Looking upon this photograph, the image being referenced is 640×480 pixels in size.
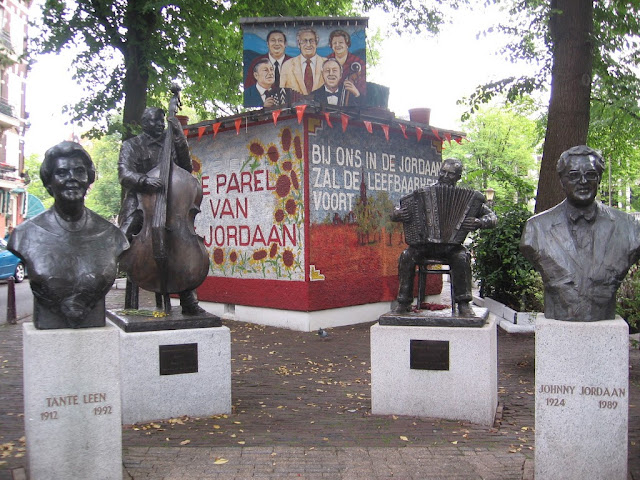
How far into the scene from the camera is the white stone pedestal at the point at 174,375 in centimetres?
574

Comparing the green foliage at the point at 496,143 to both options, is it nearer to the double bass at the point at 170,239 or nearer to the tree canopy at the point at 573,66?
the tree canopy at the point at 573,66

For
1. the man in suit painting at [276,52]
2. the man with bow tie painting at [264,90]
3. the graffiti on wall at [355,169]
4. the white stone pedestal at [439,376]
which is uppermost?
the man in suit painting at [276,52]

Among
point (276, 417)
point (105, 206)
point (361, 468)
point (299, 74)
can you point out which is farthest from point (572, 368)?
point (105, 206)

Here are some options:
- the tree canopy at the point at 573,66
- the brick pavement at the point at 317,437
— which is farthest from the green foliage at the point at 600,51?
the brick pavement at the point at 317,437

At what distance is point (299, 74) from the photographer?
12484 mm

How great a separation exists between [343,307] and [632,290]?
5293 mm

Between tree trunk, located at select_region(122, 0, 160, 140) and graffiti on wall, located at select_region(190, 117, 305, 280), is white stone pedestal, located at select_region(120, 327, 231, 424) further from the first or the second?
tree trunk, located at select_region(122, 0, 160, 140)

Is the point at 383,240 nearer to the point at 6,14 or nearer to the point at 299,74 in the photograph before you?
the point at 299,74

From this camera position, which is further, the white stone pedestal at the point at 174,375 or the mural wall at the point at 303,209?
the mural wall at the point at 303,209

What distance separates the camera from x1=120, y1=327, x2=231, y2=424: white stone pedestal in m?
5.74

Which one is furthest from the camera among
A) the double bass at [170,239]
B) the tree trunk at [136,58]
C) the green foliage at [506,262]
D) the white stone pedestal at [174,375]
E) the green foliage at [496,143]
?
the green foliage at [496,143]

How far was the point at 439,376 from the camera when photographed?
594cm

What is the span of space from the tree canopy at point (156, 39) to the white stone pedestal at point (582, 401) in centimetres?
1025

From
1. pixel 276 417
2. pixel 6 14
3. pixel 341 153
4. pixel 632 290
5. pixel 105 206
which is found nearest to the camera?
pixel 276 417
